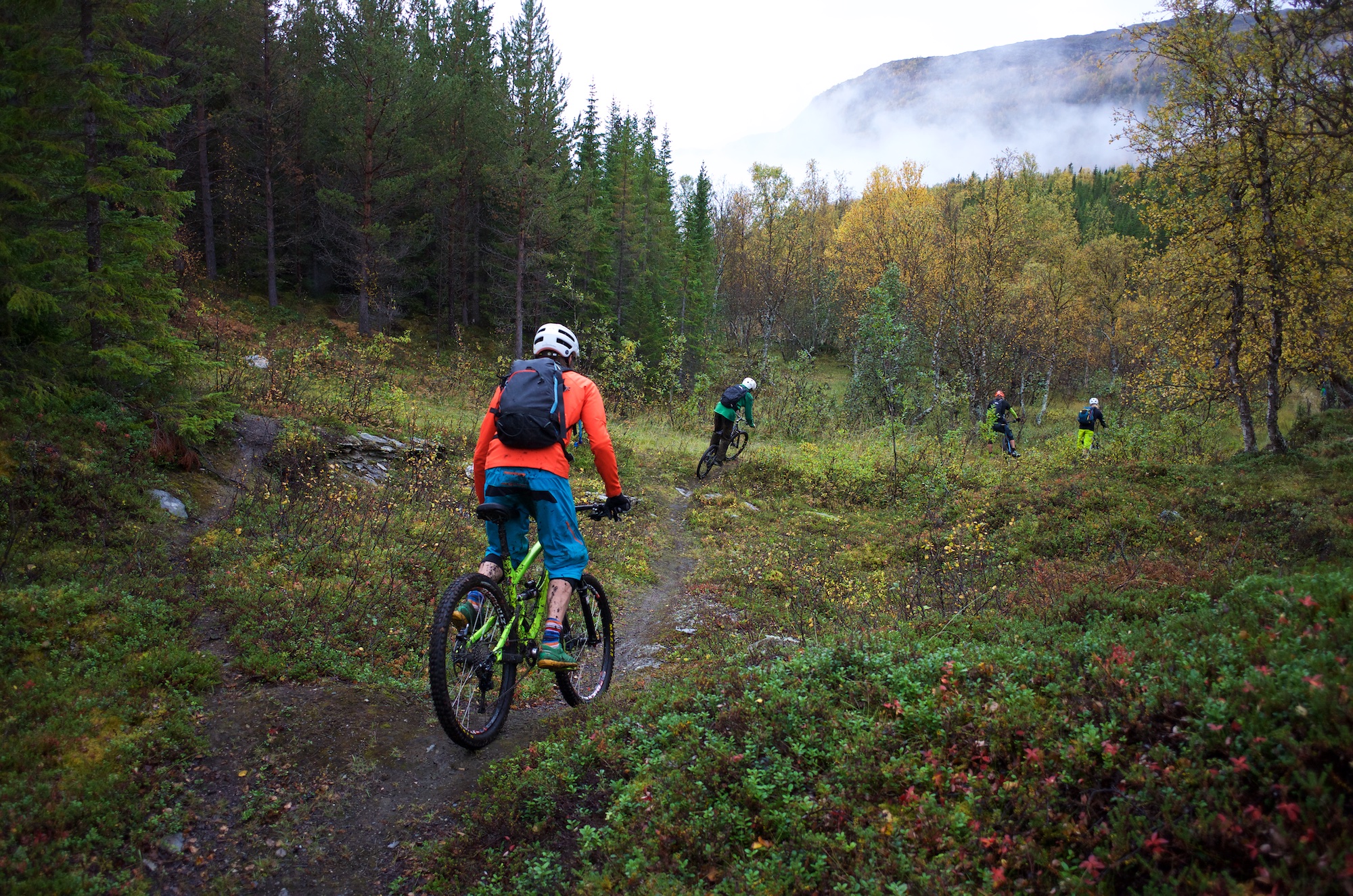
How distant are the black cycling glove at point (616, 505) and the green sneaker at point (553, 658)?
1080 millimetres

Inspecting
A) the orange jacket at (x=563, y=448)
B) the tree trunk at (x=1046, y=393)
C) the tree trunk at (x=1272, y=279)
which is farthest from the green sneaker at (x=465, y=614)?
the tree trunk at (x=1046, y=393)

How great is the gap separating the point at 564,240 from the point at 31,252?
28.9 metres

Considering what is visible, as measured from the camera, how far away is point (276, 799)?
3.78 m

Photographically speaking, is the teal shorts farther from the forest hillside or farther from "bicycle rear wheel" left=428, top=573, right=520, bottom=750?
the forest hillside

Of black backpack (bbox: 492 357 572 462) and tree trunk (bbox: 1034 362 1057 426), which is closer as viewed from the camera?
black backpack (bbox: 492 357 572 462)

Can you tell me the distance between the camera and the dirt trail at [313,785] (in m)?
3.32

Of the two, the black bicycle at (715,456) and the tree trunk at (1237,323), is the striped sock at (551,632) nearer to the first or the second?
the black bicycle at (715,456)

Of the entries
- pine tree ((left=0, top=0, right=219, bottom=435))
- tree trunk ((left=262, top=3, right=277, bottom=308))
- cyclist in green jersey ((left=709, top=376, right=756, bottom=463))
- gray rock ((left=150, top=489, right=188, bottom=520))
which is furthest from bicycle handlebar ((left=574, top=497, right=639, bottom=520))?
tree trunk ((left=262, top=3, right=277, bottom=308))

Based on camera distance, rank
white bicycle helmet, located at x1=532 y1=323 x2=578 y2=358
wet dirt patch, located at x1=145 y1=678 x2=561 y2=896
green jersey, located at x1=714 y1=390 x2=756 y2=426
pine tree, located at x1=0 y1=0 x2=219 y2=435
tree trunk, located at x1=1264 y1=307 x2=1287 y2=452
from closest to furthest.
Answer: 1. wet dirt patch, located at x1=145 y1=678 x2=561 y2=896
2. white bicycle helmet, located at x1=532 y1=323 x2=578 y2=358
3. pine tree, located at x1=0 y1=0 x2=219 y2=435
4. tree trunk, located at x1=1264 y1=307 x2=1287 y2=452
5. green jersey, located at x1=714 y1=390 x2=756 y2=426

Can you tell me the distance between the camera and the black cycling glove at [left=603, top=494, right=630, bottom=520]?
16.9 feet

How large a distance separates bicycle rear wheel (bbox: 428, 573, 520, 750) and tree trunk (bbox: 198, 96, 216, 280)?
31908mm

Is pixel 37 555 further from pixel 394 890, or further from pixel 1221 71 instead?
pixel 1221 71

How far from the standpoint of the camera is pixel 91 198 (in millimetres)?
7309

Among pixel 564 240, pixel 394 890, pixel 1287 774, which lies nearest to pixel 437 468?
pixel 394 890
